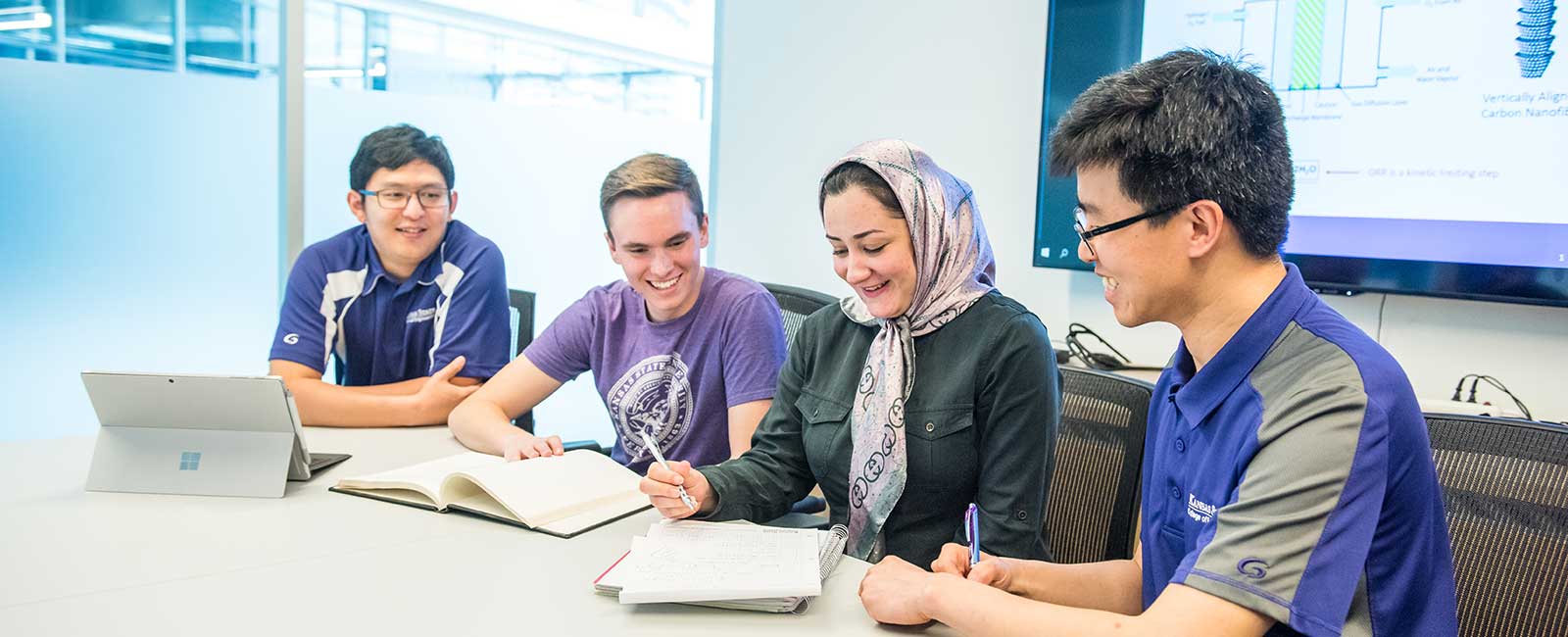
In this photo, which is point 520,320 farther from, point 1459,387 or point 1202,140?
point 1459,387

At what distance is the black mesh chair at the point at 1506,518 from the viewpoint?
4.35ft

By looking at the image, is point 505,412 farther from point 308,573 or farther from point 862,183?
point 862,183

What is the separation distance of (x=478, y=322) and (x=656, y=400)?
1.96ft

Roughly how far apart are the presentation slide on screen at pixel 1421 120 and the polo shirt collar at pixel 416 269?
1.85 metres

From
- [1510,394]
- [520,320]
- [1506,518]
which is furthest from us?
[520,320]

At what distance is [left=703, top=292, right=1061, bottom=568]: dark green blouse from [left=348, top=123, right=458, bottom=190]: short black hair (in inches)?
47.4

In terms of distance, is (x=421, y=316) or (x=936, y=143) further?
(x=936, y=143)

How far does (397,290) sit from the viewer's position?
256cm

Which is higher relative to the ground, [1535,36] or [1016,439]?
[1535,36]

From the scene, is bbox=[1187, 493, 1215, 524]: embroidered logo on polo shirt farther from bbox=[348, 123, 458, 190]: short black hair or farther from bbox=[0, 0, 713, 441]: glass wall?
bbox=[0, 0, 713, 441]: glass wall

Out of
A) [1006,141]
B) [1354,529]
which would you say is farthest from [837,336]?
[1006,141]

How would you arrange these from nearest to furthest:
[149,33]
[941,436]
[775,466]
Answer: [941,436] → [775,466] → [149,33]

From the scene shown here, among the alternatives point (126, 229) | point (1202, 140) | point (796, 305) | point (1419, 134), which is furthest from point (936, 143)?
point (126, 229)

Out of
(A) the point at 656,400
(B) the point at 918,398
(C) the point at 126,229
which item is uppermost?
(C) the point at 126,229
